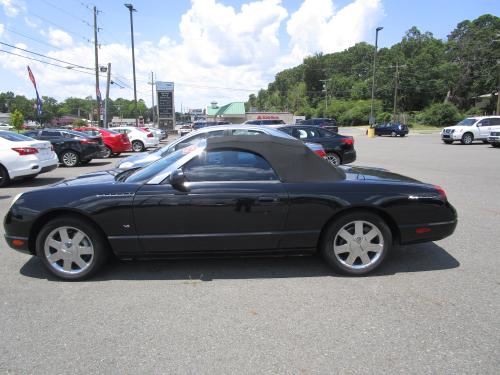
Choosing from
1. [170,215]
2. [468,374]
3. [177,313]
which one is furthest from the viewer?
[170,215]

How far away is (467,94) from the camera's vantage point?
80.2 meters

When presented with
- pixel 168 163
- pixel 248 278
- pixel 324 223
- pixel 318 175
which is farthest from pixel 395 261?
pixel 168 163

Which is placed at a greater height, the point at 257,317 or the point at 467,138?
the point at 467,138

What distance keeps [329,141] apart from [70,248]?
10.1 metres

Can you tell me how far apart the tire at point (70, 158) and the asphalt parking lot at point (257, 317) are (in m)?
10.7

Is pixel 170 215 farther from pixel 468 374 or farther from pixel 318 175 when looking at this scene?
pixel 468 374

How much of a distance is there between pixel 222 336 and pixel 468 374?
167 centimetres

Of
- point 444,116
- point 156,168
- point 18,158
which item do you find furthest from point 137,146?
point 444,116

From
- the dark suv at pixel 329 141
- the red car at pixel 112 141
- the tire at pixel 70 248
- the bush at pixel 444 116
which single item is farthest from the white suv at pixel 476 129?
the bush at pixel 444 116

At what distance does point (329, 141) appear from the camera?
1280 centimetres

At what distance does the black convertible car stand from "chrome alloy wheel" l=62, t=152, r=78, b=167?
37.5ft

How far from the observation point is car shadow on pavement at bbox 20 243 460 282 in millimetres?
4098

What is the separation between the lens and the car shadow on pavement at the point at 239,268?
13.4 ft

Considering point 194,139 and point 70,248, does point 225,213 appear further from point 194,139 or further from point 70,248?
point 194,139
